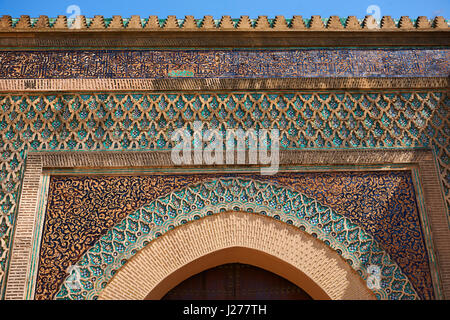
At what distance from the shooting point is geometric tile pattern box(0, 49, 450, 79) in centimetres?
354

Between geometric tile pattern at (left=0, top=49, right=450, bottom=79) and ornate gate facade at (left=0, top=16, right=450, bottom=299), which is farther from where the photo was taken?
geometric tile pattern at (left=0, top=49, right=450, bottom=79)

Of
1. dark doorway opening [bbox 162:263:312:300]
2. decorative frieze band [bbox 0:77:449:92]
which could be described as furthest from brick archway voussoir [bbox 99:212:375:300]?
decorative frieze band [bbox 0:77:449:92]

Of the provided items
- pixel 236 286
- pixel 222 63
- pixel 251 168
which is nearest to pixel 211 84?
pixel 222 63

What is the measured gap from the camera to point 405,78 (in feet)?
11.6

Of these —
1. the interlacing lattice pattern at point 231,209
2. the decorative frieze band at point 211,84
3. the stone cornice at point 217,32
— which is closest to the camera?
the interlacing lattice pattern at point 231,209

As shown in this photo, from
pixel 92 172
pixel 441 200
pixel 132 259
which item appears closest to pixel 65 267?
pixel 132 259

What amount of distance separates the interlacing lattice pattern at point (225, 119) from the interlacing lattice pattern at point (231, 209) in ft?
1.20

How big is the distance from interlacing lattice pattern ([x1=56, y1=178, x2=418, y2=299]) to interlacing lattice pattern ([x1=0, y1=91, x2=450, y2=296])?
364mm

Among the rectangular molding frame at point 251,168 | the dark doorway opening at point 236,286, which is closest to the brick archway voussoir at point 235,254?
the dark doorway opening at point 236,286

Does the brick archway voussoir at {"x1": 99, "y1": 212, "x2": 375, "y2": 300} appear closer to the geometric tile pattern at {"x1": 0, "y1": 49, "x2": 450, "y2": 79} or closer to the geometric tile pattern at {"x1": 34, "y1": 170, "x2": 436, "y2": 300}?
the geometric tile pattern at {"x1": 34, "y1": 170, "x2": 436, "y2": 300}

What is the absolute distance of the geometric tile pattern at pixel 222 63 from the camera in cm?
354

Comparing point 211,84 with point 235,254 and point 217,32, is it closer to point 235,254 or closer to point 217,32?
point 217,32

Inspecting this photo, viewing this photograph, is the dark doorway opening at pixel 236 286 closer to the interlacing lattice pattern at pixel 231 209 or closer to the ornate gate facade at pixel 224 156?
the ornate gate facade at pixel 224 156
